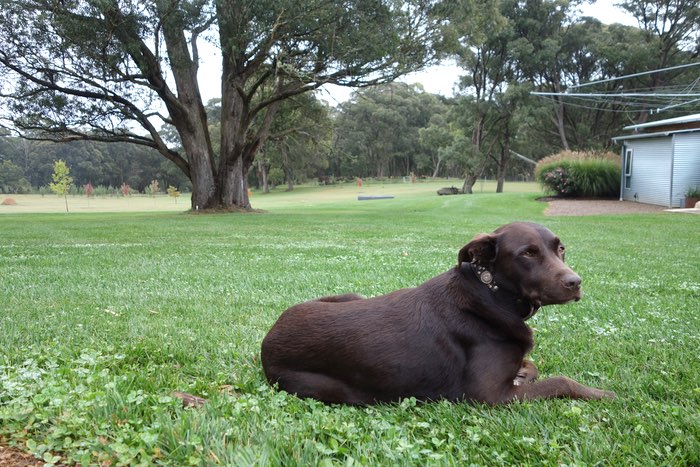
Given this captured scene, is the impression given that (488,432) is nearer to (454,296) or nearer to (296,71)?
(454,296)

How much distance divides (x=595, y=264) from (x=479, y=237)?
254 inches

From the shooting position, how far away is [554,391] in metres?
2.86

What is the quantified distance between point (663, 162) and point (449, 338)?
27.7m

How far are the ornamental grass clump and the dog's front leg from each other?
93.0 feet

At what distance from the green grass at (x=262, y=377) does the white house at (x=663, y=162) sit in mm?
19813

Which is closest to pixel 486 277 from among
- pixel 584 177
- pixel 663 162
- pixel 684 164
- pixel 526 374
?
pixel 526 374

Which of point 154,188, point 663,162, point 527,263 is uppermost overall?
point 663,162

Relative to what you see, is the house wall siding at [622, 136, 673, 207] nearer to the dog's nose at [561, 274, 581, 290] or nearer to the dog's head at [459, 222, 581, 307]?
the dog's head at [459, 222, 581, 307]

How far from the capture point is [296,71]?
2050 cm

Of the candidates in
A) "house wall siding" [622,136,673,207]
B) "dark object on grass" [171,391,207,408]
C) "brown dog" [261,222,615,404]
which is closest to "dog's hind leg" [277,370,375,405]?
"brown dog" [261,222,615,404]

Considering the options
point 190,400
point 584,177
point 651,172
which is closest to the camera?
point 190,400

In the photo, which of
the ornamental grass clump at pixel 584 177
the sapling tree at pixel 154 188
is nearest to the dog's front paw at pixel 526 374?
the ornamental grass clump at pixel 584 177

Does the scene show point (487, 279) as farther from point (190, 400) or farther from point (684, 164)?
point (684, 164)

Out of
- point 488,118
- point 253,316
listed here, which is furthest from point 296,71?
point 488,118
